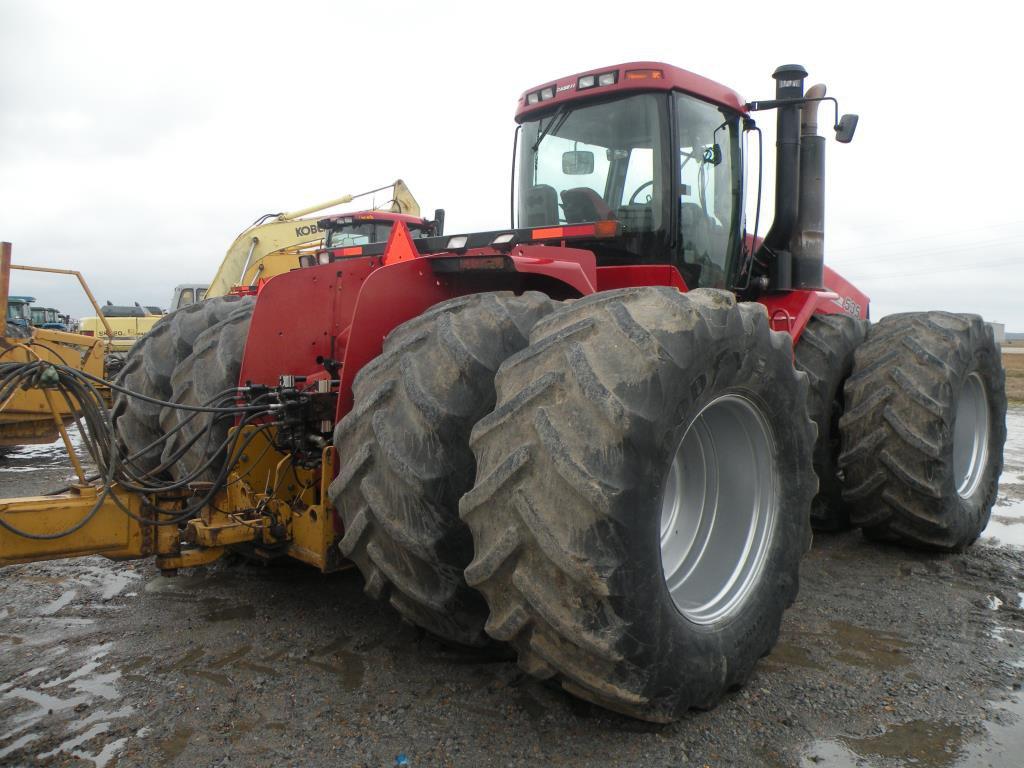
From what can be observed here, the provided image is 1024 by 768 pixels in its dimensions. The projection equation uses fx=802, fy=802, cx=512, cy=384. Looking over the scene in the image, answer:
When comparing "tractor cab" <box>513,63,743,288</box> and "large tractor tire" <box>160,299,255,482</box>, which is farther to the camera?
"tractor cab" <box>513,63,743,288</box>

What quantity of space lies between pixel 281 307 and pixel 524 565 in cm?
176

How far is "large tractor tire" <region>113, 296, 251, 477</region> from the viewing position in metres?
4.03

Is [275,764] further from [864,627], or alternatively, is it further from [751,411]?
[864,627]

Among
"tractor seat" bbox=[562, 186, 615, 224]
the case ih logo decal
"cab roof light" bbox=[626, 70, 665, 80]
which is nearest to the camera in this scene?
"cab roof light" bbox=[626, 70, 665, 80]

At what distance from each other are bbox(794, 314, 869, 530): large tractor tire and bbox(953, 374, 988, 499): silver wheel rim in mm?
789

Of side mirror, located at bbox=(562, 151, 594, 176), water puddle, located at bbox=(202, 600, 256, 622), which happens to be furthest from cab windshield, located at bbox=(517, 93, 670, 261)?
water puddle, located at bbox=(202, 600, 256, 622)

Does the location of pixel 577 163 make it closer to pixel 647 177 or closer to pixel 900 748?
pixel 647 177

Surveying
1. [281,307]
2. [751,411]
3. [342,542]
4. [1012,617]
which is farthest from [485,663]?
[1012,617]

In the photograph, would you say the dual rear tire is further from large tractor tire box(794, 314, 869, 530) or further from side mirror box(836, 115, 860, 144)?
side mirror box(836, 115, 860, 144)

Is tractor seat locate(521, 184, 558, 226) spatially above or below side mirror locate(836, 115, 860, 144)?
below

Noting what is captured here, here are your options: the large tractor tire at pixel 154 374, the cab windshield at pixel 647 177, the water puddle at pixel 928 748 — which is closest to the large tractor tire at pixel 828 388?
the cab windshield at pixel 647 177

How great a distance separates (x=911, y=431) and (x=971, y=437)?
1.22 metres

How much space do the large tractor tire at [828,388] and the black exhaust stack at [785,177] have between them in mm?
375

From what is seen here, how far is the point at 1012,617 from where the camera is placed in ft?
12.2
